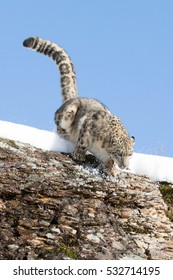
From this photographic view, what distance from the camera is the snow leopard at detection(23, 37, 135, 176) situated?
14.4 metres

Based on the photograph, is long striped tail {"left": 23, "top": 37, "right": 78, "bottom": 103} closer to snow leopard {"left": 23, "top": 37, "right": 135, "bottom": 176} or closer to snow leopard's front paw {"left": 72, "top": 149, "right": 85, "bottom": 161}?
snow leopard {"left": 23, "top": 37, "right": 135, "bottom": 176}

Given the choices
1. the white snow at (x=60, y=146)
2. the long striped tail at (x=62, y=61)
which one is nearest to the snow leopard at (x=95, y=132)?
the white snow at (x=60, y=146)

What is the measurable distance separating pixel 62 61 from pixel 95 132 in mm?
3441

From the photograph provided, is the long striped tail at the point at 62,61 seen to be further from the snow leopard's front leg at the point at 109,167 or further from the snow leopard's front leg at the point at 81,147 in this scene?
the snow leopard's front leg at the point at 109,167

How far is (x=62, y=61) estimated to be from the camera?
691 inches

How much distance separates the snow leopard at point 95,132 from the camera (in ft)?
47.3

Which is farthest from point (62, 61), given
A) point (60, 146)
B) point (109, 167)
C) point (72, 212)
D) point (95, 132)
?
point (72, 212)

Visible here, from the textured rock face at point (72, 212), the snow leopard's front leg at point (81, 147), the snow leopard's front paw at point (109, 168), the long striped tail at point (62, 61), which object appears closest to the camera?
the textured rock face at point (72, 212)

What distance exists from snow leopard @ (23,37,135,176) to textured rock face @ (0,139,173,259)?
1.08 ft

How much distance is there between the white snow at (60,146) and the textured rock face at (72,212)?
2.01 feet

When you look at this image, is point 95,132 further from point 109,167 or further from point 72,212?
point 72,212

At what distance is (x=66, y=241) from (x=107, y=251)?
2.23 ft

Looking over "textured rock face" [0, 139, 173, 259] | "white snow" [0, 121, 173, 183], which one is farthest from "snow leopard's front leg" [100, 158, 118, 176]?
"white snow" [0, 121, 173, 183]
